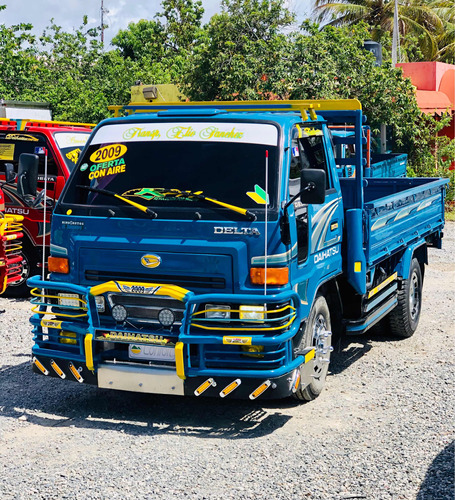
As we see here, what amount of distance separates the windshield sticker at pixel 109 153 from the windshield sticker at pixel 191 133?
5 centimetres

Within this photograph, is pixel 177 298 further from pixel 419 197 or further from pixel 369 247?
pixel 419 197

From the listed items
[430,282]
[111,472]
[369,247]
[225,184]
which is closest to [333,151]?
[369,247]

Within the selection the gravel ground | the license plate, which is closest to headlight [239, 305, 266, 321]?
the license plate

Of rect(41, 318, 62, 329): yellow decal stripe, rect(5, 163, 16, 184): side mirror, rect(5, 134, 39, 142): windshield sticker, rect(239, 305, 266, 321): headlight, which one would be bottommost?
rect(41, 318, 62, 329): yellow decal stripe

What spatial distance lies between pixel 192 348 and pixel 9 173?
17.7 feet

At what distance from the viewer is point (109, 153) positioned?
6.36 m

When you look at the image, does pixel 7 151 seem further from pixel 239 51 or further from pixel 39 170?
pixel 239 51

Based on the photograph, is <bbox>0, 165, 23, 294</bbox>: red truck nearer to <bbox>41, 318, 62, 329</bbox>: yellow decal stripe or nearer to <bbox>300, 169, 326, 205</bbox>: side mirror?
<bbox>41, 318, 62, 329</bbox>: yellow decal stripe

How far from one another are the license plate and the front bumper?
30mm

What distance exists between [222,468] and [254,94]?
14.7 metres

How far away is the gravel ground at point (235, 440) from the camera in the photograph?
189 inches

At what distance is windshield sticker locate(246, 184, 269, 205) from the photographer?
575 cm

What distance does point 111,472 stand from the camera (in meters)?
5.00

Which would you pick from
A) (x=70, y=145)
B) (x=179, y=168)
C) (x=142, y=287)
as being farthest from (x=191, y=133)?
(x=70, y=145)
